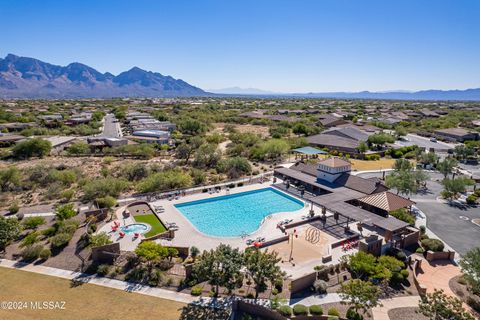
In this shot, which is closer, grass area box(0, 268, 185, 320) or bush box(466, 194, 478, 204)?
grass area box(0, 268, 185, 320)

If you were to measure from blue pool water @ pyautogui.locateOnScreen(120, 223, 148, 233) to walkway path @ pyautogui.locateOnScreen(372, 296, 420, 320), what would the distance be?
21.5 meters

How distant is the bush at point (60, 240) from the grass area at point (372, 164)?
46.6 m

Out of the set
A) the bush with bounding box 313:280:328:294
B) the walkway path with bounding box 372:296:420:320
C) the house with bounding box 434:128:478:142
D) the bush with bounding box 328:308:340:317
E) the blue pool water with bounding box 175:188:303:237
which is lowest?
the blue pool water with bounding box 175:188:303:237

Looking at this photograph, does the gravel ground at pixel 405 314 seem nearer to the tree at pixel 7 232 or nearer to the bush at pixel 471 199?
the bush at pixel 471 199

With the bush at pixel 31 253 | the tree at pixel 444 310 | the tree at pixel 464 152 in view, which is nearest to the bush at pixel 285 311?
the tree at pixel 444 310

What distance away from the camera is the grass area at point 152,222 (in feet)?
92.1

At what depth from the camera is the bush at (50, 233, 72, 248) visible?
24.6 metres

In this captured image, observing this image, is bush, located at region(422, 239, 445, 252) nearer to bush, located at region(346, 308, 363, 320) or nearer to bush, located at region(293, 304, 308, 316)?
bush, located at region(346, 308, 363, 320)

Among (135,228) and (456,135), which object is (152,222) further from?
(456,135)

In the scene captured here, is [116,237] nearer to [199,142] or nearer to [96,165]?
[96,165]

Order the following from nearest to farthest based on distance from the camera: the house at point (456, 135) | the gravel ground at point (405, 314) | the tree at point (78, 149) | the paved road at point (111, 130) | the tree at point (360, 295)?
1. the tree at point (360, 295)
2. the gravel ground at point (405, 314)
3. the tree at point (78, 149)
4. the house at point (456, 135)
5. the paved road at point (111, 130)

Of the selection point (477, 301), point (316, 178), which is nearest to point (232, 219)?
point (316, 178)

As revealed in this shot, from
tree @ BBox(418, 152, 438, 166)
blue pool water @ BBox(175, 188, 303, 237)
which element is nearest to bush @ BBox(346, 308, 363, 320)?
blue pool water @ BBox(175, 188, 303, 237)

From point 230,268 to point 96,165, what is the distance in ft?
133
